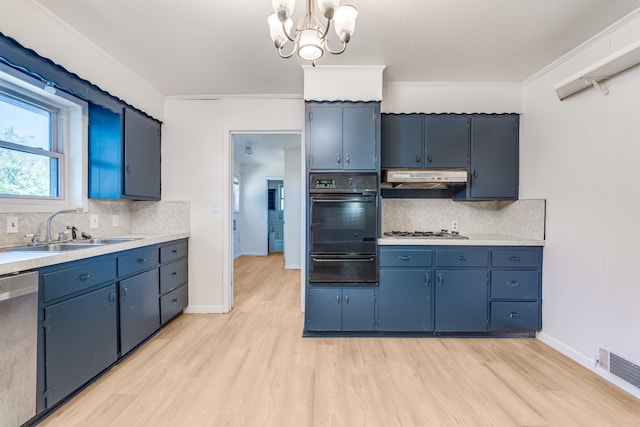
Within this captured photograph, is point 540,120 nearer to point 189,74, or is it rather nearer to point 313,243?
point 313,243

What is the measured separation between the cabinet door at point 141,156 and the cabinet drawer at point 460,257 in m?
3.01

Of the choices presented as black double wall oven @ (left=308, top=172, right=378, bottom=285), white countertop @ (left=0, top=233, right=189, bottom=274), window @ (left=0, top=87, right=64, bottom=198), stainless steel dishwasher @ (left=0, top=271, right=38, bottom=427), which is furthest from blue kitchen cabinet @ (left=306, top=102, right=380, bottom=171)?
window @ (left=0, top=87, right=64, bottom=198)

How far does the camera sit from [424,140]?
2.85 meters

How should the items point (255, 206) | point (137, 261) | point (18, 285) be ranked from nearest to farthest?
point (18, 285)
point (137, 261)
point (255, 206)

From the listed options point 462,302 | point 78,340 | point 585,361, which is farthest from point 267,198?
point 585,361

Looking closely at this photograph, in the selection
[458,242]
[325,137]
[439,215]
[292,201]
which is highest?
[325,137]

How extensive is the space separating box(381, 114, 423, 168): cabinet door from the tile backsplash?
7.72 feet

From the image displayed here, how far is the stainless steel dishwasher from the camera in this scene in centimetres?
134

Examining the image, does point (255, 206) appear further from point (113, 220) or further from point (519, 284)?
point (519, 284)

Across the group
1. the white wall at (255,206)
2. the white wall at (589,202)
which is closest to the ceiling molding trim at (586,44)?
the white wall at (589,202)

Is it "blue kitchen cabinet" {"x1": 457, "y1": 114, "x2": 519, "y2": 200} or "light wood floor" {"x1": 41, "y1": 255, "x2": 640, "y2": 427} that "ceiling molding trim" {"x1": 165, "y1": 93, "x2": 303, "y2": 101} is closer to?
"blue kitchen cabinet" {"x1": 457, "y1": 114, "x2": 519, "y2": 200}

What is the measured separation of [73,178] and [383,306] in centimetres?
304

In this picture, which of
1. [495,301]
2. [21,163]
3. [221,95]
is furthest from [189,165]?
[495,301]

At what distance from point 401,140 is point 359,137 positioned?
50 centimetres
